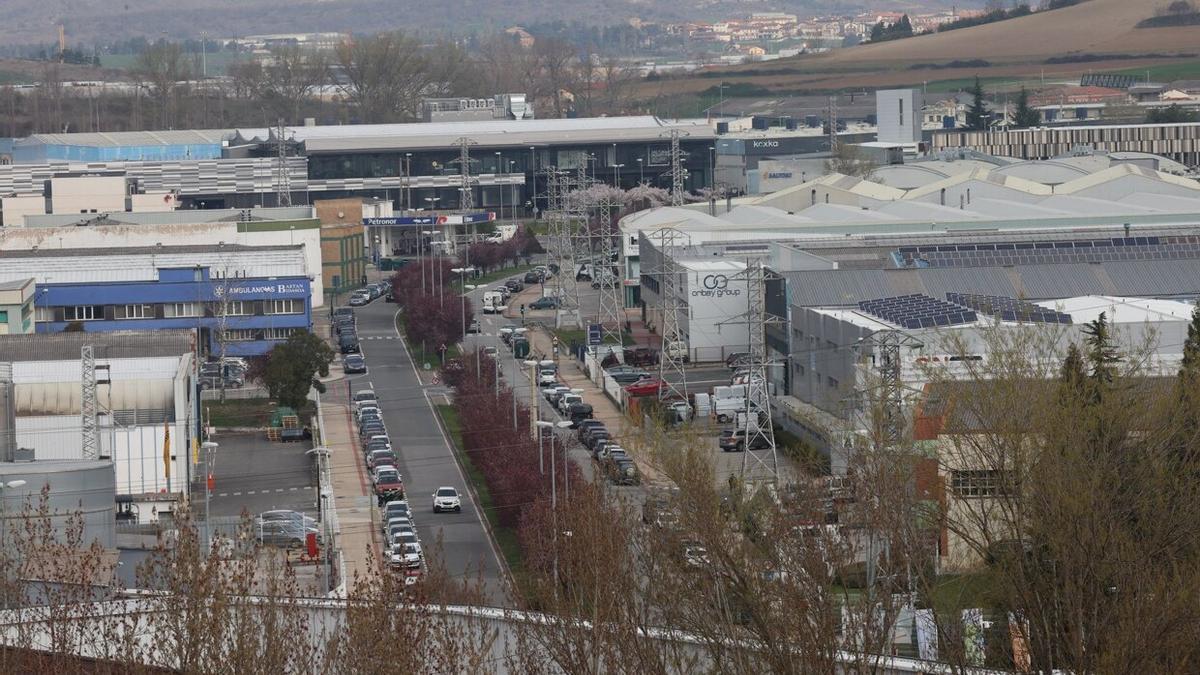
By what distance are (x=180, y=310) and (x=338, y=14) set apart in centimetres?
11584

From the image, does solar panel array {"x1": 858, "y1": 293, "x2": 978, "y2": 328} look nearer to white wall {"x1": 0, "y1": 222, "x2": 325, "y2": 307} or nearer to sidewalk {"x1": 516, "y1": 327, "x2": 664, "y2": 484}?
sidewalk {"x1": 516, "y1": 327, "x2": 664, "y2": 484}

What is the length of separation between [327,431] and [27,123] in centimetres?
3168

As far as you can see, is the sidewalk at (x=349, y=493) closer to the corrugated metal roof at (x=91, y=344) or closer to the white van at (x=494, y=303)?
the corrugated metal roof at (x=91, y=344)

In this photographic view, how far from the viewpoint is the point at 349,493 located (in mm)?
12656

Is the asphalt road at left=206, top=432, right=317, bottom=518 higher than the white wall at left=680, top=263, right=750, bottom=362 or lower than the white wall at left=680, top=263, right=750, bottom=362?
lower

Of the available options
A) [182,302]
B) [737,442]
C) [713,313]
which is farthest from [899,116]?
[737,442]

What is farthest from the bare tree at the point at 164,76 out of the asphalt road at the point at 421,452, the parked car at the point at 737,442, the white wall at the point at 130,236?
the parked car at the point at 737,442

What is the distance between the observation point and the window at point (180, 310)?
18859 millimetres

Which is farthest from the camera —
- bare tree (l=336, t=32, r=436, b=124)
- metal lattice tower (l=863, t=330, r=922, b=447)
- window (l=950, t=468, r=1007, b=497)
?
bare tree (l=336, t=32, r=436, b=124)

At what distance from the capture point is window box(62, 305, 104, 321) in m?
18.8

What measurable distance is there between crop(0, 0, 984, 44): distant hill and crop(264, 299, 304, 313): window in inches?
3976

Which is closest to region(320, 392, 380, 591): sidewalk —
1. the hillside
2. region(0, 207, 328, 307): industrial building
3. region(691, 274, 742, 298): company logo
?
region(691, 274, 742, 298): company logo

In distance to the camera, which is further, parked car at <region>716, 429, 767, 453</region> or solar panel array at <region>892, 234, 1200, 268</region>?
solar panel array at <region>892, 234, 1200, 268</region>

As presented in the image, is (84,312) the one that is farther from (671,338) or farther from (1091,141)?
(1091,141)
